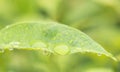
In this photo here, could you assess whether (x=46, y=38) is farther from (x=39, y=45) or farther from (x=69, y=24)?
(x=69, y=24)

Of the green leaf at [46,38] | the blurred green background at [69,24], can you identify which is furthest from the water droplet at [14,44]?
the blurred green background at [69,24]

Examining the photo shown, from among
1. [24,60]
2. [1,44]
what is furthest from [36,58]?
[1,44]

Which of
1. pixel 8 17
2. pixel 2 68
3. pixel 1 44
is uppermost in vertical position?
pixel 8 17

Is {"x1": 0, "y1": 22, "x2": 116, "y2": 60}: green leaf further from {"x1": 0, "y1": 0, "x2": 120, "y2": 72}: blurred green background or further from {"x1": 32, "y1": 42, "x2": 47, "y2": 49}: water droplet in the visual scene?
{"x1": 0, "y1": 0, "x2": 120, "y2": 72}: blurred green background

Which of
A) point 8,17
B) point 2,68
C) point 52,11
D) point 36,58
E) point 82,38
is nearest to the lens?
point 82,38

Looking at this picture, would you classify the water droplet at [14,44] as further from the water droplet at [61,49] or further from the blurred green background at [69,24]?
the blurred green background at [69,24]

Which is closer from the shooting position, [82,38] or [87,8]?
[82,38]

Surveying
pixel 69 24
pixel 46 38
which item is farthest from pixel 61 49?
pixel 69 24

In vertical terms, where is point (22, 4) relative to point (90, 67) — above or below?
above

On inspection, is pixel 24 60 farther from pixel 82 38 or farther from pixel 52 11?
pixel 82 38
